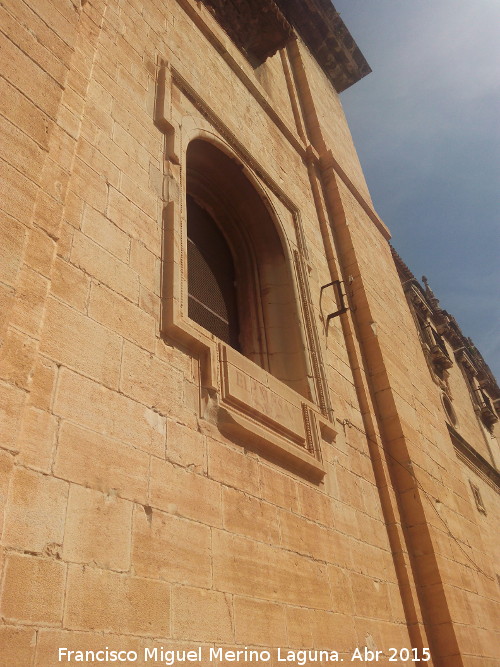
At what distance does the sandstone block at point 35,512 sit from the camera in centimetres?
235

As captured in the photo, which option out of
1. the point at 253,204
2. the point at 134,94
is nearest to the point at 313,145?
the point at 253,204

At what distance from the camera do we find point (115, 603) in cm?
261

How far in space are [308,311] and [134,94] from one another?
278cm

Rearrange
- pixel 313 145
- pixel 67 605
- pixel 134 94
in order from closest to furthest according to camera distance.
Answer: pixel 67 605 < pixel 134 94 < pixel 313 145

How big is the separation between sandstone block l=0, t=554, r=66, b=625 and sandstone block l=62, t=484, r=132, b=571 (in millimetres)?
120

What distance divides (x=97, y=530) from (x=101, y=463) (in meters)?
0.34

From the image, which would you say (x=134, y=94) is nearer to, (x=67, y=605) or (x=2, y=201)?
(x=2, y=201)

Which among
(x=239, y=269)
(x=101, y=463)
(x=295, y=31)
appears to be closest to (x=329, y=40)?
(x=295, y=31)

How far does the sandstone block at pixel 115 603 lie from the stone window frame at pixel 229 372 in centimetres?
129

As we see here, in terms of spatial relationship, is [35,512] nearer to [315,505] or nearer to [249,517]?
[249,517]

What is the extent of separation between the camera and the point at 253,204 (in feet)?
22.4

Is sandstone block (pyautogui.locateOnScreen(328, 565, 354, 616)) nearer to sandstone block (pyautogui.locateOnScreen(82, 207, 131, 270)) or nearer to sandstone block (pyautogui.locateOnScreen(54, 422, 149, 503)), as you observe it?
sandstone block (pyautogui.locateOnScreen(54, 422, 149, 503))

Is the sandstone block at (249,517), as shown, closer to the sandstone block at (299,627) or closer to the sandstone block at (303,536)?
the sandstone block at (303,536)

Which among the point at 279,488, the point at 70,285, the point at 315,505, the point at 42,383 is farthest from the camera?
the point at 315,505
